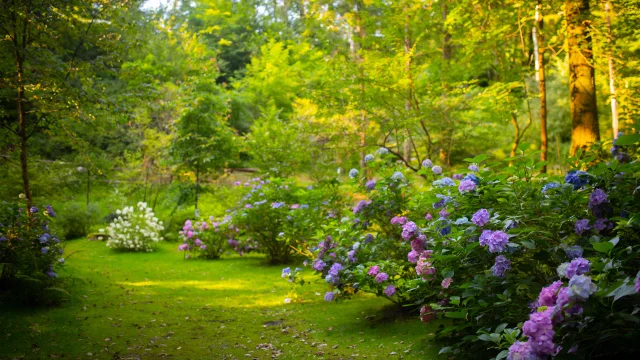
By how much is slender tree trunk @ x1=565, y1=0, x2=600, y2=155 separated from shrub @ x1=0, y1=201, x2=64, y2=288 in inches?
222

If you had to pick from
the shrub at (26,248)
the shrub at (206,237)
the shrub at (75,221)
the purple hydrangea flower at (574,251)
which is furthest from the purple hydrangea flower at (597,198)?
the shrub at (75,221)

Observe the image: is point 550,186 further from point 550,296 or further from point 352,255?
point 352,255

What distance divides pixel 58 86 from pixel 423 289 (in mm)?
3701

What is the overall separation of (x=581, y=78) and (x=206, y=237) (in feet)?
19.6

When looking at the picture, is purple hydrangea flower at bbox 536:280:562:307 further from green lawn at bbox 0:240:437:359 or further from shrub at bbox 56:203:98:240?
shrub at bbox 56:203:98:240

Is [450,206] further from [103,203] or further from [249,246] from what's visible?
[103,203]

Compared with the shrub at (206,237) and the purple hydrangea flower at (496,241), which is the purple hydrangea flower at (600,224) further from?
the shrub at (206,237)

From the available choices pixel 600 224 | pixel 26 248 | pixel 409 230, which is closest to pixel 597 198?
pixel 600 224

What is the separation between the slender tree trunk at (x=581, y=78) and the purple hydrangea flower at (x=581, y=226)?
3.49 meters

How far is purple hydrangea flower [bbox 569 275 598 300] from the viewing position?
175 centimetres

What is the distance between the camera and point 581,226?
8.13 ft

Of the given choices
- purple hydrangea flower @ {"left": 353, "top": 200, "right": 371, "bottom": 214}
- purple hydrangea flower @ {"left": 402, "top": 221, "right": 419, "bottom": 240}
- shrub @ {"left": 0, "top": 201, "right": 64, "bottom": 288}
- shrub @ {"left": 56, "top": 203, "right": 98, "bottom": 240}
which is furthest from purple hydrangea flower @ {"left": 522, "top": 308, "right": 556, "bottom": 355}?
shrub @ {"left": 56, "top": 203, "right": 98, "bottom": 240}

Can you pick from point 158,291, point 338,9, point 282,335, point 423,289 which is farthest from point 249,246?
point 338,9

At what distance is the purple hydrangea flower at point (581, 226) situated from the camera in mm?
2467
